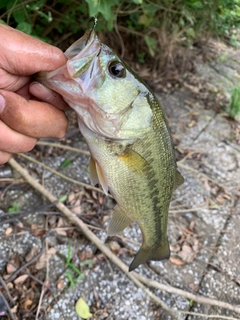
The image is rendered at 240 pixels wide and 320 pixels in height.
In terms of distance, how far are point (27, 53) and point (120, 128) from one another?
446 mm

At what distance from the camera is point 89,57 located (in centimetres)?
124

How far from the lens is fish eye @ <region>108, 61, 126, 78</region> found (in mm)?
1327

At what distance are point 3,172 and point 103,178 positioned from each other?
1.39 meters

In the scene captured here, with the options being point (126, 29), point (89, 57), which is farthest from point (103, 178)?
point (126, 29)

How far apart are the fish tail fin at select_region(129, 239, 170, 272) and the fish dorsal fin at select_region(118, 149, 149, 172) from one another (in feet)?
1.99

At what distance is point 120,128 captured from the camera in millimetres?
1432

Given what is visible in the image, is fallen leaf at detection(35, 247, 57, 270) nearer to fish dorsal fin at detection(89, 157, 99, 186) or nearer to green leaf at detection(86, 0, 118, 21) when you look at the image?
fish dorsal fin at detection(89, 157, 99, 186)

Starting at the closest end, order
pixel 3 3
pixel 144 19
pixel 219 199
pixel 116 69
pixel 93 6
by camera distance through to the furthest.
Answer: pixel 116 69
pixel 93 6
pixel 3 3
pixel 219 199
pixel 144 19

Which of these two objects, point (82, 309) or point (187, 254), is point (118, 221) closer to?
point (82, 309)

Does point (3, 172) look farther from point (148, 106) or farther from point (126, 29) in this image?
point (126, 29)

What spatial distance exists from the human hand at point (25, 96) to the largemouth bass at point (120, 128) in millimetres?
57

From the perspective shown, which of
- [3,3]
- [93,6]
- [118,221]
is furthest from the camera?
[3,3]

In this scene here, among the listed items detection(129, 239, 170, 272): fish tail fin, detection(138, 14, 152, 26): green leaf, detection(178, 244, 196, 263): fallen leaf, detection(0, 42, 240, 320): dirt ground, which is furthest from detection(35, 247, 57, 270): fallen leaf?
detection(138, 14, 152, 26): green leaf

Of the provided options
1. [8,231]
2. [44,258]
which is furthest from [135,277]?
[8,231]
